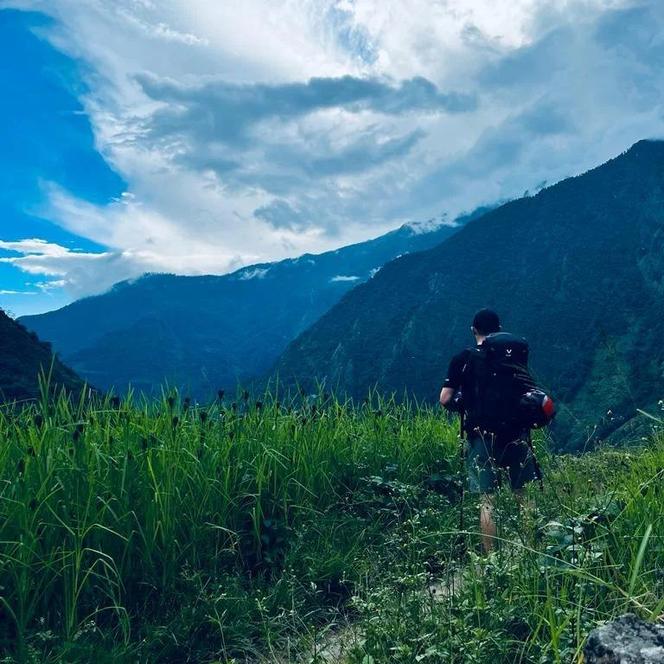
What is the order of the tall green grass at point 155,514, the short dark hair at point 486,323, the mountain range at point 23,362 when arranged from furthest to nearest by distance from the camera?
1. the mountain range at point 23,362
2. the short dark hair at point 486,323
3. the tall green grass at point 155,514

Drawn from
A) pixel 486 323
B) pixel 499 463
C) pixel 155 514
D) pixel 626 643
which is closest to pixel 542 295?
pixel 486 323

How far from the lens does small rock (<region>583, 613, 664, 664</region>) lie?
6.19 ft

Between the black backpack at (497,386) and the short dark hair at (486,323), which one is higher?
the short dark hair at (486,323)

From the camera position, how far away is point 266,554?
446cm

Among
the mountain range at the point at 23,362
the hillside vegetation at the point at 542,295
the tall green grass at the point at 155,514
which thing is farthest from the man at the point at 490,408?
the hillside vegetation at the point at 542,295

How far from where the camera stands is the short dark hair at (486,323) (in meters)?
5.71

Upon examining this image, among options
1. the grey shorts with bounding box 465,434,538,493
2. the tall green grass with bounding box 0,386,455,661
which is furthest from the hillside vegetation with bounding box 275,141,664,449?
the tall green grass with bounding box 0,386,455,661

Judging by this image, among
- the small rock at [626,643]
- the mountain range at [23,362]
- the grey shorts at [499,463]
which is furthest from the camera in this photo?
the mountain range at [23,362]

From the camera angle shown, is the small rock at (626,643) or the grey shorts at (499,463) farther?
the grey shorts at (499,463)

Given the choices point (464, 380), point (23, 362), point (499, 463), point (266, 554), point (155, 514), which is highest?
point (23, 362)

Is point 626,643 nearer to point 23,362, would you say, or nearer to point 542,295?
point 23,362

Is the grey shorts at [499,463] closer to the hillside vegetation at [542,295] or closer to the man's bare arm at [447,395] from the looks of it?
the man's bare arm at [447,395]

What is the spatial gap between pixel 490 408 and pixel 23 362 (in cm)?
4004

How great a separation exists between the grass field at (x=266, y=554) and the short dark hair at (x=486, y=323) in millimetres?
1302
